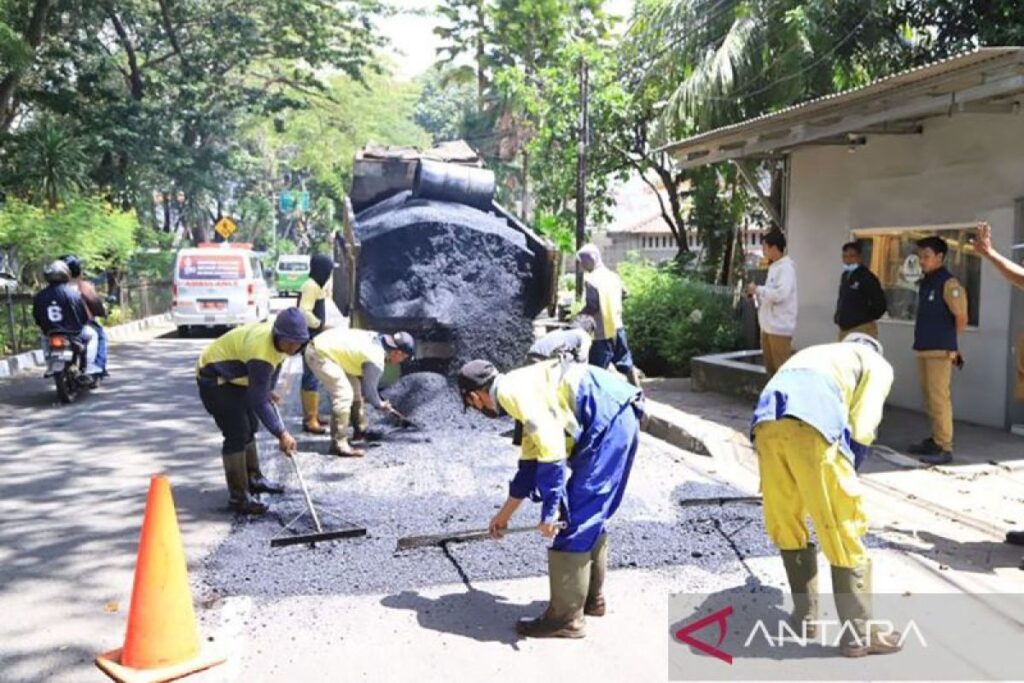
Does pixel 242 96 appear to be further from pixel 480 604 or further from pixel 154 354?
pixel 480 604

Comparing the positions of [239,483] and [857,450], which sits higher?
[857,450]

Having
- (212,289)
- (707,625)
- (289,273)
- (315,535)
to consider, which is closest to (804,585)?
(707,625)

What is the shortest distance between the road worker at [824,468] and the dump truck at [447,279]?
5.02 m

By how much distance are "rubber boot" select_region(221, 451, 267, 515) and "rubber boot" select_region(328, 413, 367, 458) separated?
1452mm

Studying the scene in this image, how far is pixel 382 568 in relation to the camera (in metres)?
4.45

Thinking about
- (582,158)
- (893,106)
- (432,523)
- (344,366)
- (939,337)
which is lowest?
(432,523)

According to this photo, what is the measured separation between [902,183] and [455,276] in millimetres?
4502

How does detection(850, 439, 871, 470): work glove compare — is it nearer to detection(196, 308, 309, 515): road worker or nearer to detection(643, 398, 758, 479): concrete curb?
detection(196, 308, 309, 515): road worker

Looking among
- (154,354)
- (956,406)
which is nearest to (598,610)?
(956,406)

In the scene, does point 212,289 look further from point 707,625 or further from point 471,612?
point 707,625

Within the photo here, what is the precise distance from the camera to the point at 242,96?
21.5 m

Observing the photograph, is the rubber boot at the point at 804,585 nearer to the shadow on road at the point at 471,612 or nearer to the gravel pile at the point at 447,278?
the shadow on road at the point at 471,612

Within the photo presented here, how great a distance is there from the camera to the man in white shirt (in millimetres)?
7746

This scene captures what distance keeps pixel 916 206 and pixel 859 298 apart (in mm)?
1655
